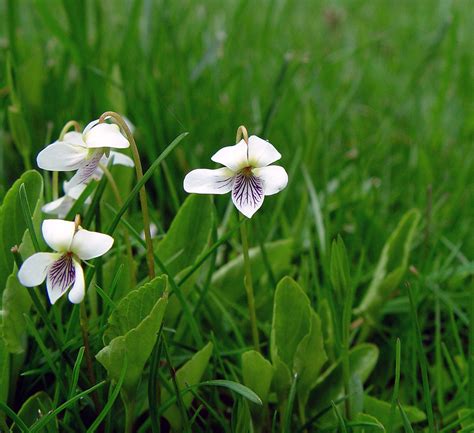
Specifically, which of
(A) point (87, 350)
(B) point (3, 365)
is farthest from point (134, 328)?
(B) point (3, 365)

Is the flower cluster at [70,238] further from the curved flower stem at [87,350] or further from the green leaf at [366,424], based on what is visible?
the green leaf at [366,424]

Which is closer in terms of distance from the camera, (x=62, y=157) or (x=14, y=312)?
(x=62, y=157)

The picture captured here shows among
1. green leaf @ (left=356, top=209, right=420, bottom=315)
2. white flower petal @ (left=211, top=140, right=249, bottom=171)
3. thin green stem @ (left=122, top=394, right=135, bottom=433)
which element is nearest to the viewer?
white flower petal @ (left=211, top=140, right=249, bottom=171)

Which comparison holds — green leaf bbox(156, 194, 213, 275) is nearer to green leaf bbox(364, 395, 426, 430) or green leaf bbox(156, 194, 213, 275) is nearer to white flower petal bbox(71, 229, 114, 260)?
white flower petal bbox(71, 229, 114, 260)

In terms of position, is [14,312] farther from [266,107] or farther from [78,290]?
[266,107]

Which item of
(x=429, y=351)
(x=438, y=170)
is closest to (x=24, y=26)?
(x=438, y=170)

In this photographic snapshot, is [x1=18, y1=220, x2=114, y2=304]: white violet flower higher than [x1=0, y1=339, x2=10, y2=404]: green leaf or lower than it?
higher

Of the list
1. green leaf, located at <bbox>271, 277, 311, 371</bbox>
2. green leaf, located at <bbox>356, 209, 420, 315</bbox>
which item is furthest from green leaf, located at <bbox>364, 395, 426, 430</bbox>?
green leaf, located at <bbox>356, 209, 420, 315</bbox>

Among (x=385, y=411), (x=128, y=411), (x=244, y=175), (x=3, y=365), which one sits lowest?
(x=385, y=411)
